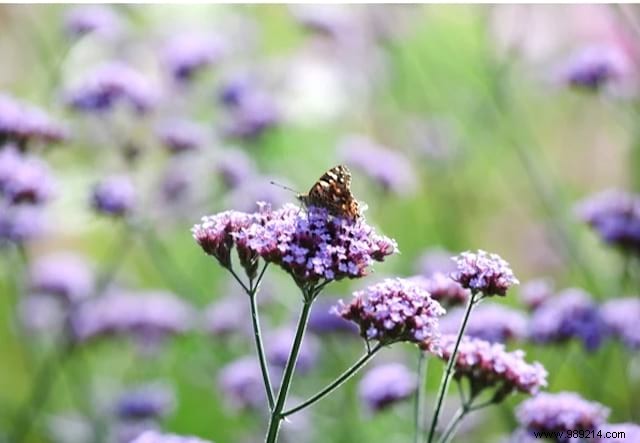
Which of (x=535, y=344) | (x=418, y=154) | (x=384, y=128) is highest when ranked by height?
(x=384, y=128)

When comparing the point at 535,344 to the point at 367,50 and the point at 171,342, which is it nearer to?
the point at 171,342

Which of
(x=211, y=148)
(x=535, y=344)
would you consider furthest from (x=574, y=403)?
(x=211, y=148)

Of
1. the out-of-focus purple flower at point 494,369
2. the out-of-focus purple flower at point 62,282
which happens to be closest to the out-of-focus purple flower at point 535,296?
the out-of-focus purple flower at point 494,369

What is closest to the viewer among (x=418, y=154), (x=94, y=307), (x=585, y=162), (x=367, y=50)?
(x=94, y=307)

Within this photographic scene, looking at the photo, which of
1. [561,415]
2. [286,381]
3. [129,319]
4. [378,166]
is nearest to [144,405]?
[129,319]

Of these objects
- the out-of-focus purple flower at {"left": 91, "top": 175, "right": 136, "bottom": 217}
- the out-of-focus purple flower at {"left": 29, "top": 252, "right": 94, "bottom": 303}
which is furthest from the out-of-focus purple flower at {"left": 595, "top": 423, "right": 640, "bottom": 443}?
the out-of-focus purple flower at {"left": 29, "top": 252, "right": 94, "bottom": 303}

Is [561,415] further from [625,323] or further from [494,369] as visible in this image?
[625,323]

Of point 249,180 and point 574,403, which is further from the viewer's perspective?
point 249,180

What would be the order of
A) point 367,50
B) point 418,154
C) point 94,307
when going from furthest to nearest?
point 367,50
point 418,154
point 94,307
